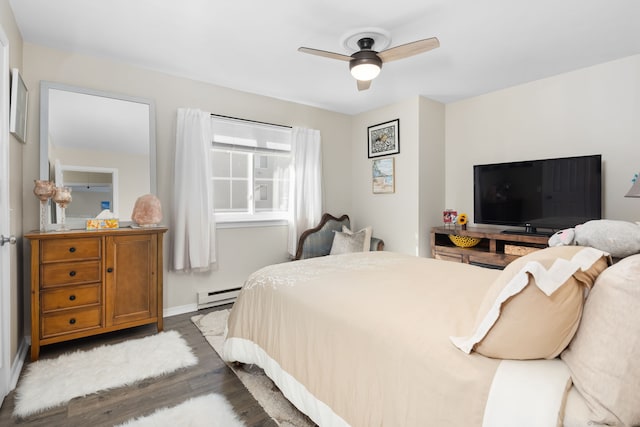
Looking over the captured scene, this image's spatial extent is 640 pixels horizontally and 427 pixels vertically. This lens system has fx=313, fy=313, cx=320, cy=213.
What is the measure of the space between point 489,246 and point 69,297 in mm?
3862

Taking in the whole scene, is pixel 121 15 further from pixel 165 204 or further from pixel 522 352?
pixel 522 352

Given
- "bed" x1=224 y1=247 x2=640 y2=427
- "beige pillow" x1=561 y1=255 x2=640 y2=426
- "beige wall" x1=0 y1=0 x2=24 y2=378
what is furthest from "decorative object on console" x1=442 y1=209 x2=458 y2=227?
"beige wall" x1=0 y1=0 x2=24 y2=378

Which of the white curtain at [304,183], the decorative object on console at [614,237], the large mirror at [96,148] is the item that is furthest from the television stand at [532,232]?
the large mirror at [96,148]

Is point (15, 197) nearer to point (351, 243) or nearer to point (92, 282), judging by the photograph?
point (92, 282)

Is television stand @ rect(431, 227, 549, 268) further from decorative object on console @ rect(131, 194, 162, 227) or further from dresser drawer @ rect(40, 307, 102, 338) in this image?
dresser drawer @ rect(40, 307, 102, 338)

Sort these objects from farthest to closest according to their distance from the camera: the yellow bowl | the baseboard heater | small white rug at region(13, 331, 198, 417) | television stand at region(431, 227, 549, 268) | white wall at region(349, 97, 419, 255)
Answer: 1. white wall at region(349, 97, 419, 255)
2. the yellow bowl
3. the baseboard heater
4. television stand at region(431, 227, 549, 268)
5. small white rug at region(13, 331, 198, 417)

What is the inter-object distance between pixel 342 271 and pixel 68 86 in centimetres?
281

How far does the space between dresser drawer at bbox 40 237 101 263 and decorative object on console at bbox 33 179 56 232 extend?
0.25m

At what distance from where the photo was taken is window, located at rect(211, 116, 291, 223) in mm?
3584

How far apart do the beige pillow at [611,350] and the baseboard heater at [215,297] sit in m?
3.16

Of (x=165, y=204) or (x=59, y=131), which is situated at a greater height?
(x=59, y=131)

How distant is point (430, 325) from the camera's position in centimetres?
120

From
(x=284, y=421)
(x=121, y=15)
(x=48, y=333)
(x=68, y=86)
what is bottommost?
(x=284, y=421)

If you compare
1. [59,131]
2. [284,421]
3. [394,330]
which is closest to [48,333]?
[59,131]
